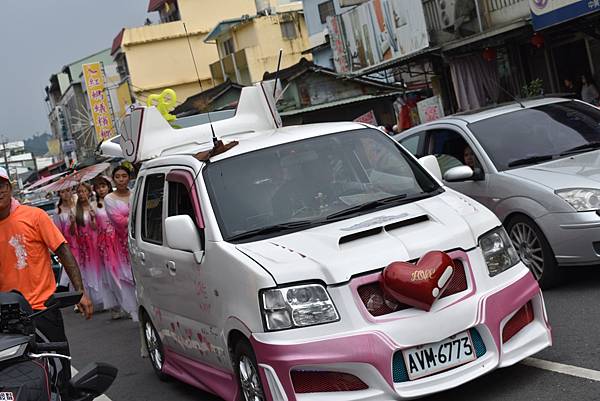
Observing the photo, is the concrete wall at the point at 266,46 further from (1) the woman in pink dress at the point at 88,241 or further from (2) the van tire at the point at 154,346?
(2) the van tire at the point at 154,346

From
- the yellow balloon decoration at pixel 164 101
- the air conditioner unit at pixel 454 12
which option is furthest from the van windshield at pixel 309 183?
the air conditioner unit at pixel 454 12

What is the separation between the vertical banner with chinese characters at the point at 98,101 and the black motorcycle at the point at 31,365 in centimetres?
4838

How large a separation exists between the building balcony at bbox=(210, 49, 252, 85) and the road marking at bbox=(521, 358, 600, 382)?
45.7 meters

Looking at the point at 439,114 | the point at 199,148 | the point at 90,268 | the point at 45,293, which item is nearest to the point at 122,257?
the point at 90,268

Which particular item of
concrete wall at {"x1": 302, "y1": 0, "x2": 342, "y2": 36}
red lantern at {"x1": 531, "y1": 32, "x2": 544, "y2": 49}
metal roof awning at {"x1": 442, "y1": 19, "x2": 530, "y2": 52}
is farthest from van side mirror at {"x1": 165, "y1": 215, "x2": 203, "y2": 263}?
concrete wall at {"x1": 302, "y1": 0, "x2": 342, "y2": 36}

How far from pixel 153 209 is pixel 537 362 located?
10.6 ft

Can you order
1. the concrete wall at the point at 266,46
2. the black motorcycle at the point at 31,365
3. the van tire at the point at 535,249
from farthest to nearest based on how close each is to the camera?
1. the concrete wall at the point at 266,46
2. the van tire at the point at 535,249
3. the black motorcycle at the point at 31,365

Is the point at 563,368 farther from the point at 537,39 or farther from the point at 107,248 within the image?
the point at 537,39

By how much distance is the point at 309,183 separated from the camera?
Answer: 6566 mm

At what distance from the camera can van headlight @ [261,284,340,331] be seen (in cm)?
538

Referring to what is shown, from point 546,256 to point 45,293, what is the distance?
4.13 metres

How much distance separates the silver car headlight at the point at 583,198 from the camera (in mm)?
7746

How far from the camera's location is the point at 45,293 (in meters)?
6.14

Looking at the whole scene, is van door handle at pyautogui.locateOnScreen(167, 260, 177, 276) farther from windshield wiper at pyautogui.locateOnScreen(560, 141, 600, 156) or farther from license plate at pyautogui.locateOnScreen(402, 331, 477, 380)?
windshield wiper at pyautogui.locateOnScreen(560, 141, 600, 156)
